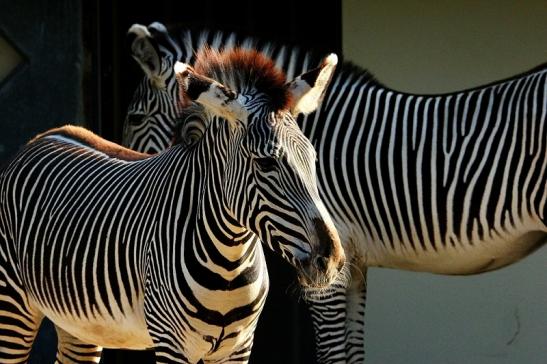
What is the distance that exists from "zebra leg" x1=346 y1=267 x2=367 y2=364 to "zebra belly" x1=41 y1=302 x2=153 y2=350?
184 centimetres

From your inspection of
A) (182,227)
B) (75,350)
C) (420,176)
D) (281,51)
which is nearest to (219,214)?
(182,227)

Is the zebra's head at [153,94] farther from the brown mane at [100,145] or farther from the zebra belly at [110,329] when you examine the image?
the zebra belly at [110,329]

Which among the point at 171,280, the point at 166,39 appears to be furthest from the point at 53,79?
the point at 171,280

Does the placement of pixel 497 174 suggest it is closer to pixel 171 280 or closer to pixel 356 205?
pixel 356 205

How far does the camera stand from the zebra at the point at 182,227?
14.1 feet

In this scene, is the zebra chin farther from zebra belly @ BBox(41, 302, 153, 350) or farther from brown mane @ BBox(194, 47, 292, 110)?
zebra belly @ BBox(41, 302, 153, 350)

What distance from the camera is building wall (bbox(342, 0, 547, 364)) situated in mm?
7797

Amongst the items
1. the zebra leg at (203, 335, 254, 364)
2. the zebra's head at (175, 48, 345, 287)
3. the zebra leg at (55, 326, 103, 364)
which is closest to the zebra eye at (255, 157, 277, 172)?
the zebra's head at (175, 48, 345, 287)

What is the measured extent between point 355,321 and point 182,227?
2.31 m

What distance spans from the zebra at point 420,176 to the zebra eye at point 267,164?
1.97 m

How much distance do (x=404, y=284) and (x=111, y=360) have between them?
199 cm

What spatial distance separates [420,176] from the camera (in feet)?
21.0

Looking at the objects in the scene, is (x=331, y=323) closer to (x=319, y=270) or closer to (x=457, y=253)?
(x=457, y=253)

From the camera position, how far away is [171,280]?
462 centimetres
